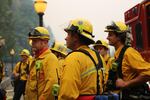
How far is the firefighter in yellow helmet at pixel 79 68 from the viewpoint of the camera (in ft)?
16.9

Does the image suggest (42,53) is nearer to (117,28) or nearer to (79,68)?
(117,28)

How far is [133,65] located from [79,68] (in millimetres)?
1400

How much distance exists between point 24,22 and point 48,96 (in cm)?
8878

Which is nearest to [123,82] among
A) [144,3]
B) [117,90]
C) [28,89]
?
[117,90]

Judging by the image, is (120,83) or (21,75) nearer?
(120,83)

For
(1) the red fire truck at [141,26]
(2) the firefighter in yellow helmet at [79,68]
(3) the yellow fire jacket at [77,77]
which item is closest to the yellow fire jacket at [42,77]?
(2) the firefighter in yellow helmet at [79,68]

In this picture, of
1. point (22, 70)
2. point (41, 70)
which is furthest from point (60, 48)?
point (22, 70)

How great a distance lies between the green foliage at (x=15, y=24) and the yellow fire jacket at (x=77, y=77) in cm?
3303

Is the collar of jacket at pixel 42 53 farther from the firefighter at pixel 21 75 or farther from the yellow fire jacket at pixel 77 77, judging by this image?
the firefighter at pixel 21 75

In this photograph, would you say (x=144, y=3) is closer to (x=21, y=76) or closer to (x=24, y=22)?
(x=21, y=76)

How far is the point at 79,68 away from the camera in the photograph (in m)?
5.24

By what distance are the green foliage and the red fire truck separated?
1096 inches

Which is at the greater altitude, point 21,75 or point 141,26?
point 141,26

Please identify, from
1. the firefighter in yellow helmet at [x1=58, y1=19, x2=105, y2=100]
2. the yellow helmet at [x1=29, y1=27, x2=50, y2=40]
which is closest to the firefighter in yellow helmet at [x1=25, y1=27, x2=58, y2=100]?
the yellow helmet at [x1=29, y1=27, x2=50, y2=40]
